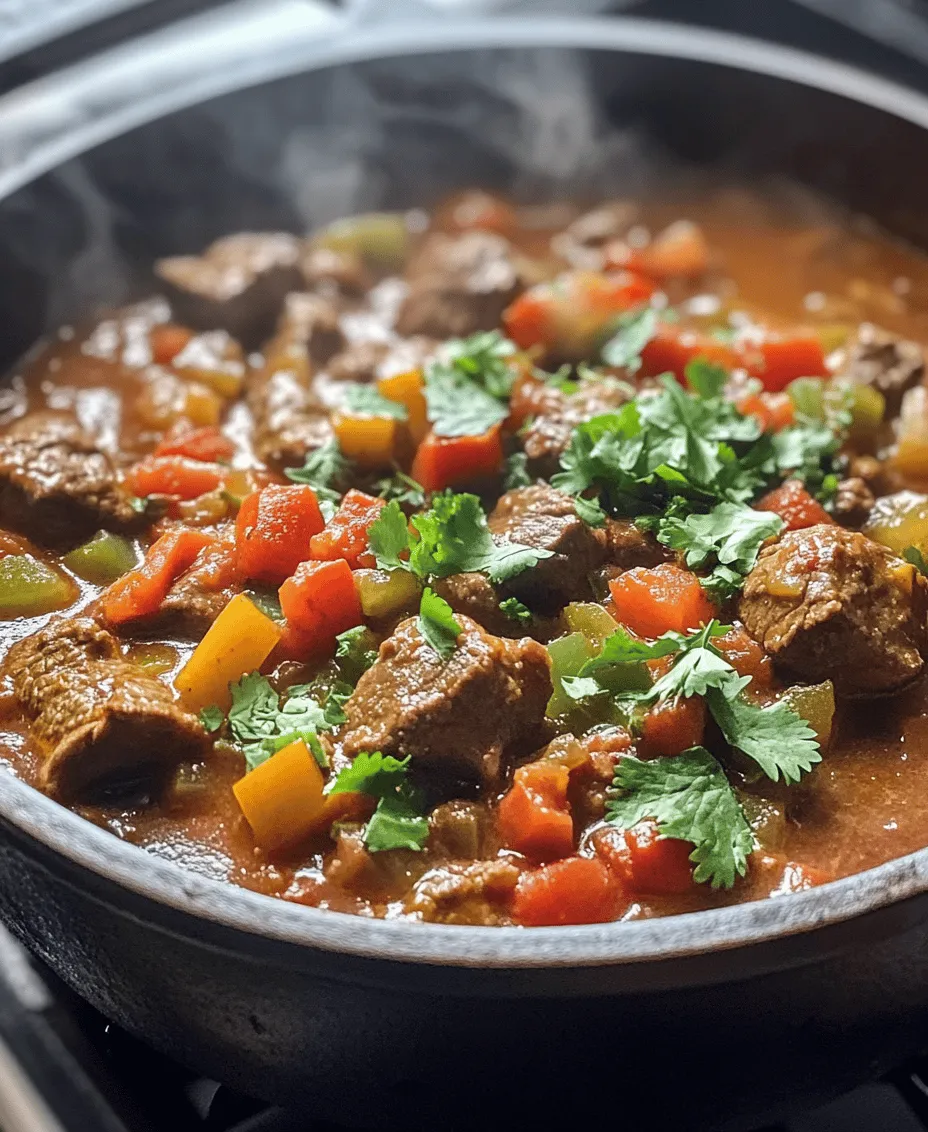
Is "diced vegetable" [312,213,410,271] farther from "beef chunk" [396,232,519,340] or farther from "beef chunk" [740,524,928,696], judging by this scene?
"beef chunk" [740,524,928,696]

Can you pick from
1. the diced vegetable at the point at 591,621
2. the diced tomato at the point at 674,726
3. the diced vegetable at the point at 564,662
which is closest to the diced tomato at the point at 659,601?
the diced vegetable at the point at 591,621

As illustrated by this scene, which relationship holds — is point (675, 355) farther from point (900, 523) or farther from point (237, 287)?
point (237, 287)

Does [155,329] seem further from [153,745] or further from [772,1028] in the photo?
[772,1028]

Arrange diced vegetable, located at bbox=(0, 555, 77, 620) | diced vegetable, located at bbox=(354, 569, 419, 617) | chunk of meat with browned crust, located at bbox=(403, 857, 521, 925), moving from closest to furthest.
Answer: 1. chunk of meat with browned crust, located at bbox=(403, 857, 521, 925)
2. diced vegetable, located at bbox=(354, 569, 419, 617)
3. diced vegetable, located at bbox=(0, 555, 77, 620)

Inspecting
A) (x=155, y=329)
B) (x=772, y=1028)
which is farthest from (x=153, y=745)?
(x=155, y=329)

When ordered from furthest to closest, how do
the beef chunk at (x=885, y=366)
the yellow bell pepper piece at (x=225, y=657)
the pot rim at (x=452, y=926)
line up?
the beef chunk at (x=885, y=366), the yellow bell pepper piece at (x=225, y=657), the pot rim at (x=452, y=926)

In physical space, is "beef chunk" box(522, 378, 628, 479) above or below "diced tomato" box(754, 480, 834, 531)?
above

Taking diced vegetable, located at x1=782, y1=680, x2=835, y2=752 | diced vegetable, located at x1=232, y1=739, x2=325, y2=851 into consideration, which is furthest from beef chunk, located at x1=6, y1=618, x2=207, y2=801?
diced vegetable, located at x1=782, y1=680, x2=835, y2=752

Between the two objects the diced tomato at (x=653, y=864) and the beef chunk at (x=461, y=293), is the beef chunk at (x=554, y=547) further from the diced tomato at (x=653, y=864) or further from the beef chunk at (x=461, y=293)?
the beef chunk at (x=461, y=293)
